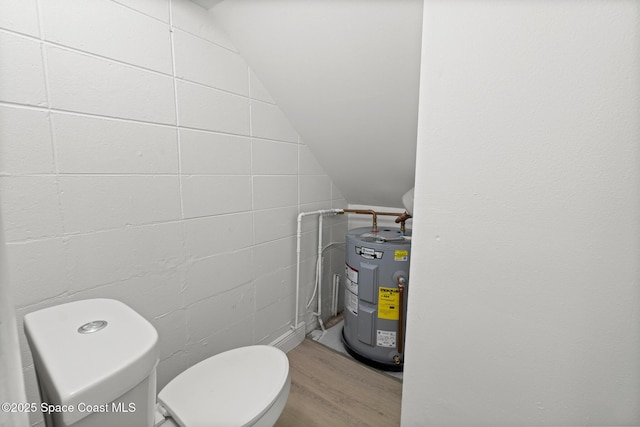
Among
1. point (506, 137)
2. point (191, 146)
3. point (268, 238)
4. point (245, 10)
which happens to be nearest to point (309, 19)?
point (245, 10)

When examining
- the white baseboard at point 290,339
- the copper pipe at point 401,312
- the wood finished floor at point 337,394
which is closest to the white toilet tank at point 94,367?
the wood finished floor at point 337,394

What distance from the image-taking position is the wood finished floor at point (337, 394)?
1307 mm

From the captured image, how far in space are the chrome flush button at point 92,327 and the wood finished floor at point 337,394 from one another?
101cm

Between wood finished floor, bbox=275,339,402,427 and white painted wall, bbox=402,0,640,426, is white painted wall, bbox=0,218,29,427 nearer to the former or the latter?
white painted wall, bbox=402,0,640,426

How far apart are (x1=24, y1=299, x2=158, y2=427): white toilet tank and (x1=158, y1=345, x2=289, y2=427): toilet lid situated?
29cm

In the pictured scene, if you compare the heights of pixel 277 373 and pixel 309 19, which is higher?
pixel 309 19

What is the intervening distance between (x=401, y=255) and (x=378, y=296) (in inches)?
11.6

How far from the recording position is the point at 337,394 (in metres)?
1.45

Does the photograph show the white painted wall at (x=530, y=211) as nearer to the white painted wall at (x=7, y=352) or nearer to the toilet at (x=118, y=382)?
the toilet at (x=118, y=382)

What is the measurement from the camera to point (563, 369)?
64 cm

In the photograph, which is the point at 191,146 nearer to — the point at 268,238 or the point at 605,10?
the point at 268,238

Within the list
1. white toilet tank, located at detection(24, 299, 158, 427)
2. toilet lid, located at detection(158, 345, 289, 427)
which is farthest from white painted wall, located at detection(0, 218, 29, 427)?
toilet lid, located at detection(158, 345, 289, 427)

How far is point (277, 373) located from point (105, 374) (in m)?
0.64

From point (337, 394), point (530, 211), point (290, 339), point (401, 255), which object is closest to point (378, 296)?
point (401, 255)
